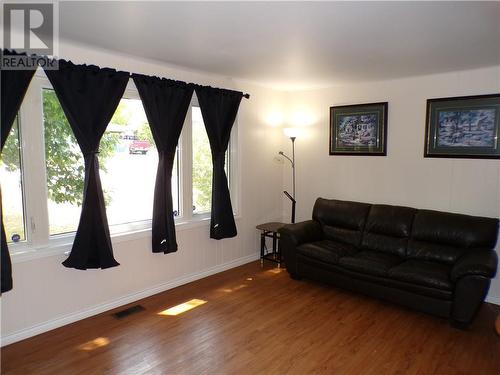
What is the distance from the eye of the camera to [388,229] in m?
3.99

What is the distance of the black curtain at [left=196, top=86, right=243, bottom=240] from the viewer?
13.3 feet

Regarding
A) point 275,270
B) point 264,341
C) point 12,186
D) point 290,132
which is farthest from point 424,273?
point 12,186

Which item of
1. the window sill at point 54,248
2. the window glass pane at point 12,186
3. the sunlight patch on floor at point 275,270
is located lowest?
the sunlight patch on floor at point 275,270

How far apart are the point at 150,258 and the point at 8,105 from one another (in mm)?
1920

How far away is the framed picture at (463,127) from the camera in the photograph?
11.7ft

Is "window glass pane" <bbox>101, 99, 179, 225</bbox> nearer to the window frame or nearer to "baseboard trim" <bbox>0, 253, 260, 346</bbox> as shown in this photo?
the window frame

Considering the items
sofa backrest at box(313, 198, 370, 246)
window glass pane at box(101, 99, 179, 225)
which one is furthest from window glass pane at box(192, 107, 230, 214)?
sofa backrest at box(313, 198, 370, 246)

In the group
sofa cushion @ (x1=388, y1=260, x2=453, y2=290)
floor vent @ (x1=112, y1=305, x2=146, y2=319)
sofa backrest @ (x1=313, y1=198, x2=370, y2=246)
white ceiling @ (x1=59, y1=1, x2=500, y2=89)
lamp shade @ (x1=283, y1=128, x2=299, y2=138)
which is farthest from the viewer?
lamp shade @ (x1=283, y1=128, x2=299, y2=138)

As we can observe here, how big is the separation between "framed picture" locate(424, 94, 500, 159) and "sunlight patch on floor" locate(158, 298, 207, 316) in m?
3.07

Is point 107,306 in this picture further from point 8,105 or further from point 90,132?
point 8,105

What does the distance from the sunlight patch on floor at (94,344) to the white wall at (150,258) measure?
444 mm

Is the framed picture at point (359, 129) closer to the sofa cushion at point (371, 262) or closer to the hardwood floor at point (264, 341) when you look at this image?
the sofa cushion at point (371, 262)

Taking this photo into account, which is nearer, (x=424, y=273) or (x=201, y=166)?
(x=424, y=273)

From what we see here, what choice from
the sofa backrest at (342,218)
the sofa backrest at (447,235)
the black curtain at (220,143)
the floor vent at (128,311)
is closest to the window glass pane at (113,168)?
the black curtain at (220,143)
